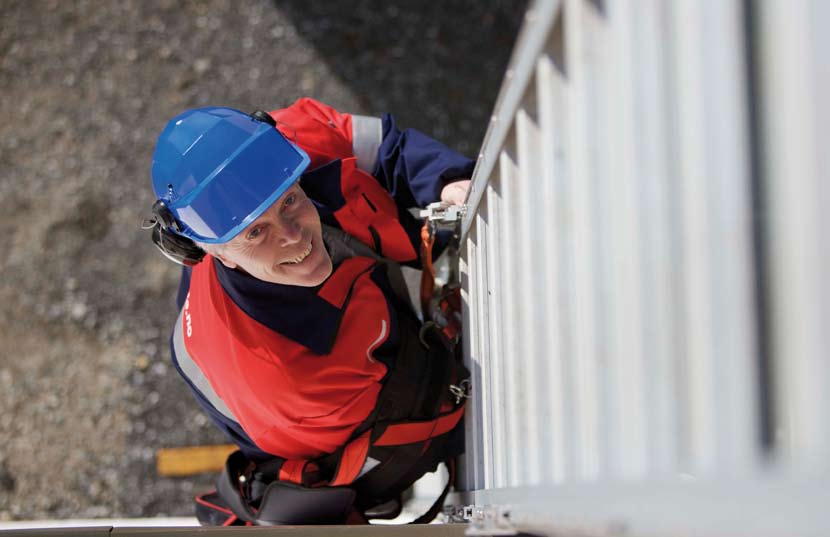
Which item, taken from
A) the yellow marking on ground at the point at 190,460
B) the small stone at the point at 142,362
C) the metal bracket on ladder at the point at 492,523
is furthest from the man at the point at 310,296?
the small stone at the point at 142,362

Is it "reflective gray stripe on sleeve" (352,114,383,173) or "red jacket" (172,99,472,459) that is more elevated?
"reflective gray stripe on sleeve" (352,114,383,173)

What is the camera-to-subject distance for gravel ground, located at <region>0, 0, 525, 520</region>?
3.25 metres

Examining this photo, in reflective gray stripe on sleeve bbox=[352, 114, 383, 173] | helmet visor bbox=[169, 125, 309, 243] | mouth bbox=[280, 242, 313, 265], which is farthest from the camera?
reflective gray stripe on sleeve bbox=[352, 114, 383, 173]

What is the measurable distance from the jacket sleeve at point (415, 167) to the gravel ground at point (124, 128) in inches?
50.9

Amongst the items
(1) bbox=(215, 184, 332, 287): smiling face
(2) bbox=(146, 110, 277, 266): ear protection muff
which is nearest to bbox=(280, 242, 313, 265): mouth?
(1) bbox=(215, 184, 332, 287): smiling face

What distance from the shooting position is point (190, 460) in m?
3.21

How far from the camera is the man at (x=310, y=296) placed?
5.43ft

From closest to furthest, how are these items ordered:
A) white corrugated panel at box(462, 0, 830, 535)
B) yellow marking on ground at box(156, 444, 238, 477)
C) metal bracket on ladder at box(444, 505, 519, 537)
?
1. white corrugated panel at box(462, 0, 830, 535)
2. metal bracket on ladder at box(444, 505, 519, 537)
3. yellow marking on ground at box(156, 444, 238, 477)

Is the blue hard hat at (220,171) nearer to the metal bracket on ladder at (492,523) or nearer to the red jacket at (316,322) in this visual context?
the red jacket at (316,322)

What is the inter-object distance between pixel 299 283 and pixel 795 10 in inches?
51.2

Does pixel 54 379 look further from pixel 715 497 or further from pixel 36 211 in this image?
pixel 715 497

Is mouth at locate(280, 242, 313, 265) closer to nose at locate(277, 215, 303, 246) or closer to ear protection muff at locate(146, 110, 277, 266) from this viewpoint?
nose at locate(277, 215, 303, 246)

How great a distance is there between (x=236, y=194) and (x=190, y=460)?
6.29ft

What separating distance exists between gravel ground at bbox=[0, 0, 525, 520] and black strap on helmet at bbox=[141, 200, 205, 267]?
1589mm
